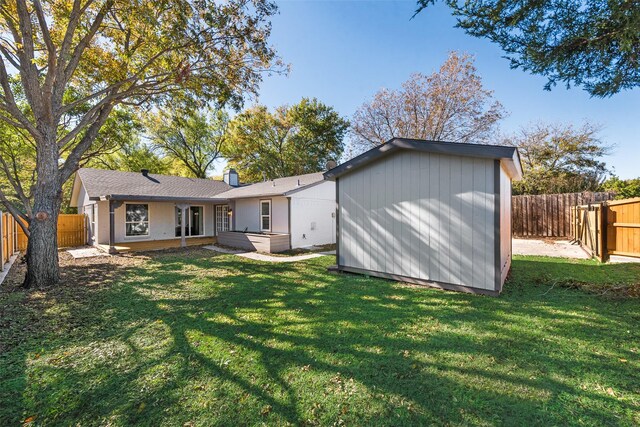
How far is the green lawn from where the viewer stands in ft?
7.72

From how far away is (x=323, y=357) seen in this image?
10.4ft

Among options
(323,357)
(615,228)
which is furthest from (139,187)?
(615,228)

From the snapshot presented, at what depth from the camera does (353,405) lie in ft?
7.88

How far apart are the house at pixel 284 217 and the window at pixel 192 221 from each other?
2.15 meters

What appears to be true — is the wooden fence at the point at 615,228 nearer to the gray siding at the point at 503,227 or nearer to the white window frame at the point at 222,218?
the gray siding at the point at 503,227

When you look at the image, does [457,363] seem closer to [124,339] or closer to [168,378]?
[168,378]

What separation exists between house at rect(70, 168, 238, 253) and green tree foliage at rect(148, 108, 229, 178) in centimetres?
1131

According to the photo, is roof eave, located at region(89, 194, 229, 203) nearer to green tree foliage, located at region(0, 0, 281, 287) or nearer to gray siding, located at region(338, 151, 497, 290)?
green tree foliage, located at region(0, 0, 281, 287)

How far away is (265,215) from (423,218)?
8.88m

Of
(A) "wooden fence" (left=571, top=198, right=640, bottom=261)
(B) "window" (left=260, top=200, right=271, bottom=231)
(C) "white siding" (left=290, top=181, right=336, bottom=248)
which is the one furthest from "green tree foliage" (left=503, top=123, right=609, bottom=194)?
(B) "window" (left=260, top=200, right=271, bottom=231)

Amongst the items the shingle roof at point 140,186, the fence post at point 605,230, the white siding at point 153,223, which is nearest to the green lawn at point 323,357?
the fence post at point 605,230

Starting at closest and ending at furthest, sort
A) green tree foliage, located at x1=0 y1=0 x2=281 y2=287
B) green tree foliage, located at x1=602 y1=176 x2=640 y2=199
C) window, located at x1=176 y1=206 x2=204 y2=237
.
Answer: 1. green tree foliage, located at x1=0 y1=0 x2=281 y2=287
2. green tree foliage, located at x1=602 y1=176 x2=640 y2=199
3. window, located at x1=176 y1=206 x2=204 y2=237

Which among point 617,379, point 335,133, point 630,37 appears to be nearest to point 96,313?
point 617,379

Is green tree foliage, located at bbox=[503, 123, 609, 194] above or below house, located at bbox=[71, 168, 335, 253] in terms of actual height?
above
